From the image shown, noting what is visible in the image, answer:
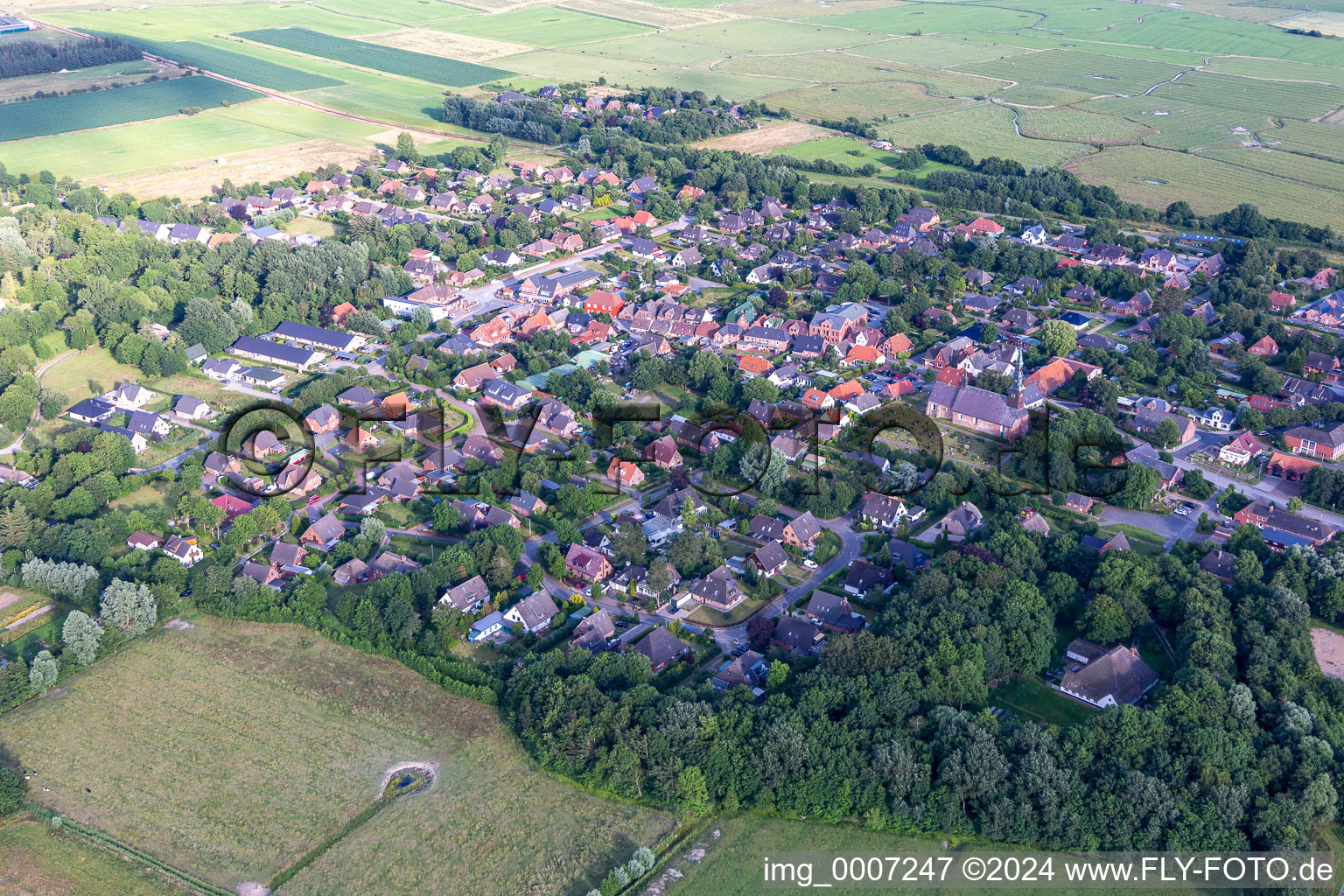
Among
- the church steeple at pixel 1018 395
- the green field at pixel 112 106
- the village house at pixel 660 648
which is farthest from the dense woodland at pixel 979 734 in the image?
the green field at pixel 112 106

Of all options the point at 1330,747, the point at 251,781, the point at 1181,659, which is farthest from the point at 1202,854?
the point at 251,781

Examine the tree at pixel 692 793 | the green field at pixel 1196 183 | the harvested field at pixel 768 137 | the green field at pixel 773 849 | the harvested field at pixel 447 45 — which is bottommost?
the green field at pixel 773 849

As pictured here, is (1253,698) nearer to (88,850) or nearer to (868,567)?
(868,567)

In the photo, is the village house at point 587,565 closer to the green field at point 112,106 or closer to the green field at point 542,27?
the green field at point 112,106

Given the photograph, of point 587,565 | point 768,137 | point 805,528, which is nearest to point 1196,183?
point 768,137

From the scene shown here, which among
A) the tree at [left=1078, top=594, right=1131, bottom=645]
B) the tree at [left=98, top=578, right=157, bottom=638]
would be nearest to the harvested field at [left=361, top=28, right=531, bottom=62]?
the tree at [left=98, top=578, right=157, bottom=638]

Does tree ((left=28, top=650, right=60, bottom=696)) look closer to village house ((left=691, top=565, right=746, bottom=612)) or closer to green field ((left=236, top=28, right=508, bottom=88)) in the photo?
village house ((left=691, top=565, right=746, bottom=612))
